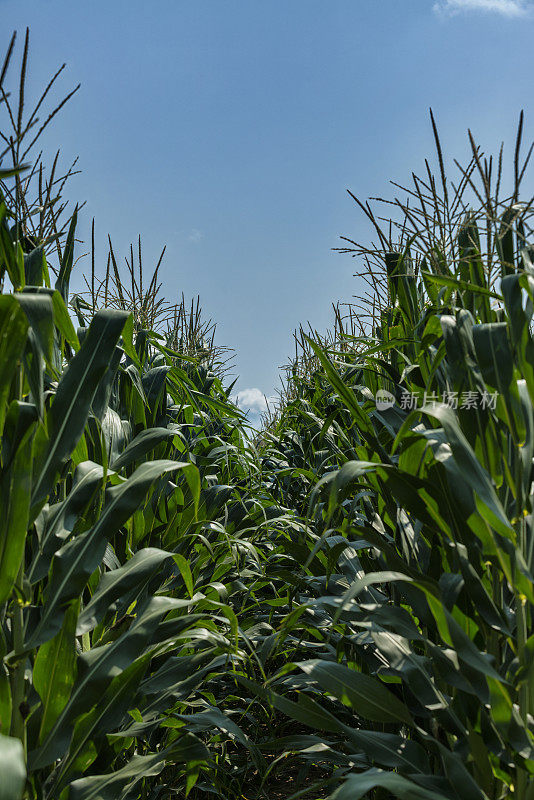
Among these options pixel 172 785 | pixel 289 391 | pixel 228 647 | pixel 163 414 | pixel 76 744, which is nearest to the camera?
pixel 76 744

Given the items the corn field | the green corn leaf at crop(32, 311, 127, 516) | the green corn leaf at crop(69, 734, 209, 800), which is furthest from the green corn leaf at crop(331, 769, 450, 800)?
the green corn leaf at crop(32, 311, 127, 516)

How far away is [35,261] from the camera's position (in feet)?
3.45

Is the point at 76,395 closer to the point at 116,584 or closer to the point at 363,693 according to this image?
the point at 116,584

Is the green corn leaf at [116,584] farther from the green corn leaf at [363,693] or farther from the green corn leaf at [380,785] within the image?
the green corn leaf at [380,785]

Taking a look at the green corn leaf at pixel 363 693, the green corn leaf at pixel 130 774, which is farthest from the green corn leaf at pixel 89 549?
the green corn leaf at pixel 363 693

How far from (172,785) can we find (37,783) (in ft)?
1.99

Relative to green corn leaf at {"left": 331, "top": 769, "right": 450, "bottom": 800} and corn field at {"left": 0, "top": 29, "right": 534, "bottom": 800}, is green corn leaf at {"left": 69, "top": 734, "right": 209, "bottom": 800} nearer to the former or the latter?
corn field at {"left": 0, "top": 29, "right": 534, "bottom": 800}

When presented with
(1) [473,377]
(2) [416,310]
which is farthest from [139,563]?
(2) [416,310]

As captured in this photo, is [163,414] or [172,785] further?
[163,414]

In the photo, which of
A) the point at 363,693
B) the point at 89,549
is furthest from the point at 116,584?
the point at 363,693

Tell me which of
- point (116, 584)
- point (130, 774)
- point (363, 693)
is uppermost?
point (116, 584)

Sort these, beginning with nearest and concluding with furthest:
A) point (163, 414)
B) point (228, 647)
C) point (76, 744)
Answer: point (76, 744) → point (228, 647) → point (163, 414)

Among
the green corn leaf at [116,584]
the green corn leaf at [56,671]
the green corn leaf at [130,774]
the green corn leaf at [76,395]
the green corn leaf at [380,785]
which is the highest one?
the green corn leaf at [76,395]

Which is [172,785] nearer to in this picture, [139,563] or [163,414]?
[139,563]
